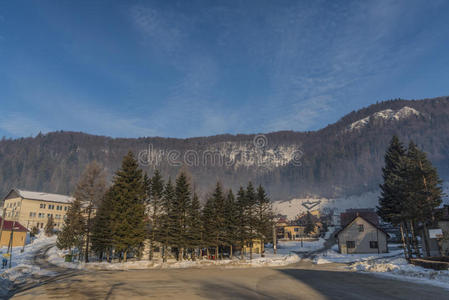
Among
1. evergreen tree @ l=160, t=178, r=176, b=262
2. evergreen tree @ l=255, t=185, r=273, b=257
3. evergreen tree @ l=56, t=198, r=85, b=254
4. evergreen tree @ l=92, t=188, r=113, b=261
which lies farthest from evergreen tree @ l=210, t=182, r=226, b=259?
evergreen tree @ l=56, t=198, r=85, b=254

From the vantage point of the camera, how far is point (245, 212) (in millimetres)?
52562

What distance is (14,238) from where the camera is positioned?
64.1 m

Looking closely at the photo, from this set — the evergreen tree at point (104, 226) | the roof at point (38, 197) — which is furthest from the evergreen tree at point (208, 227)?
the roof at point (38, 197)

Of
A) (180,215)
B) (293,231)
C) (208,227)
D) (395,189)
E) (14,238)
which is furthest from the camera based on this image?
(293,231)

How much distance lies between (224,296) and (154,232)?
3006cm

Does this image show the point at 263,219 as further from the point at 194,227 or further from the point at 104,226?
the point at 104,226

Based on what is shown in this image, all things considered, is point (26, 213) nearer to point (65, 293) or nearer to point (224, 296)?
point (65, 293)

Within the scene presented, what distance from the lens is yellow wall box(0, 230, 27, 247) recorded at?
63.4 m

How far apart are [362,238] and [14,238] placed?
7679 cm

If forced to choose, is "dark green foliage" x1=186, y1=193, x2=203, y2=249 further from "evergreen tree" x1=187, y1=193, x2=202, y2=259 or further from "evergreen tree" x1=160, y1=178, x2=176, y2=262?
"evergreen tree" x1=160, y1=178, x2=176, y2=262

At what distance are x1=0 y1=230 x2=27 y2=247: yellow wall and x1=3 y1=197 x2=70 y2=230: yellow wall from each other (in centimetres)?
2487

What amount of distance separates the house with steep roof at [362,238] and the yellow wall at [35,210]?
84.8 m

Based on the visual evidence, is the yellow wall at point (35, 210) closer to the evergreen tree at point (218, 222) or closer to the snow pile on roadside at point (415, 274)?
the evergreen tree at point (218, 222)

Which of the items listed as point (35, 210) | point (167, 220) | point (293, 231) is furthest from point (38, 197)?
point (293, 231)
